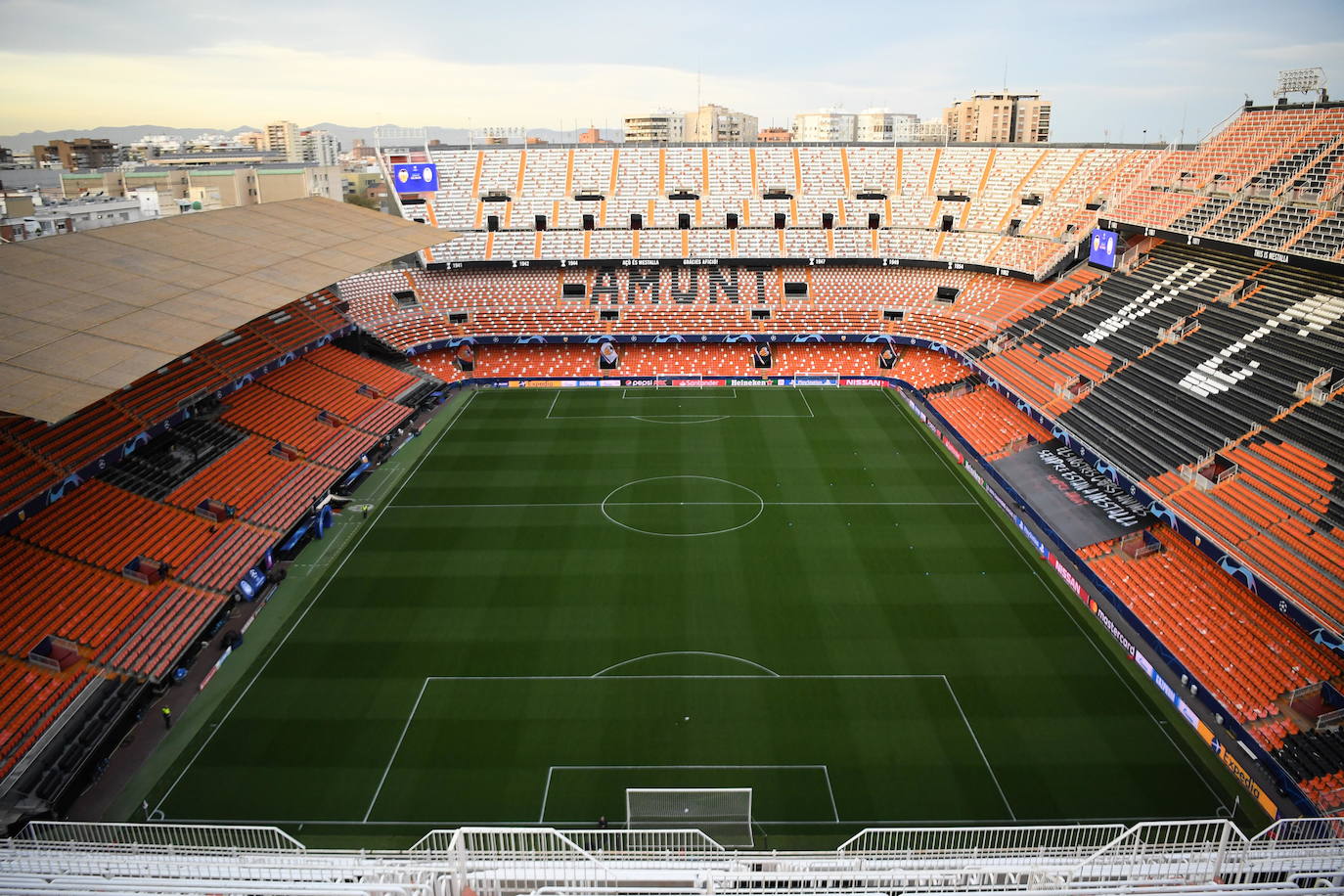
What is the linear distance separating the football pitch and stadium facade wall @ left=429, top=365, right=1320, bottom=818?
1.94ft

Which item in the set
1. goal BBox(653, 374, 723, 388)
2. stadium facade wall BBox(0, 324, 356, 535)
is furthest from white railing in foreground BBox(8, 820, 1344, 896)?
goal BBox(653, 374, 723, 388)

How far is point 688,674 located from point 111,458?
1705cm

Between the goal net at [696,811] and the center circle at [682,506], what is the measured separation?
37.9 feet

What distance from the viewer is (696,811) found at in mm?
15461

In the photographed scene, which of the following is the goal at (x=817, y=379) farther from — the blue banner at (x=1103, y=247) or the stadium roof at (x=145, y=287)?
the stadium roof at (x=145, y=287)

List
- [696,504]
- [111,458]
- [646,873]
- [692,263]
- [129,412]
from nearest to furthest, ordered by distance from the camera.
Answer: [646,873] → [111,458] → [129,412] → [696,504] → [692,263]

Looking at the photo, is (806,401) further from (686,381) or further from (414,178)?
(414,178)

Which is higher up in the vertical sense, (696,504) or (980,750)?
(696,504)

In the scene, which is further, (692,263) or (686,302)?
(692,263)

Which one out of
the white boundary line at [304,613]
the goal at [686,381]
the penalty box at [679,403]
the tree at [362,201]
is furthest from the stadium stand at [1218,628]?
the tree at [362,201]

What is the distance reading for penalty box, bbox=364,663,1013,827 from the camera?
53.4ft

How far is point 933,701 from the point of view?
19.2 m

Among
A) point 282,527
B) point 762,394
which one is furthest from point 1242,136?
point 282,527

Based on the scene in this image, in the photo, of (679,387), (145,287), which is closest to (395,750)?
(145,287)
